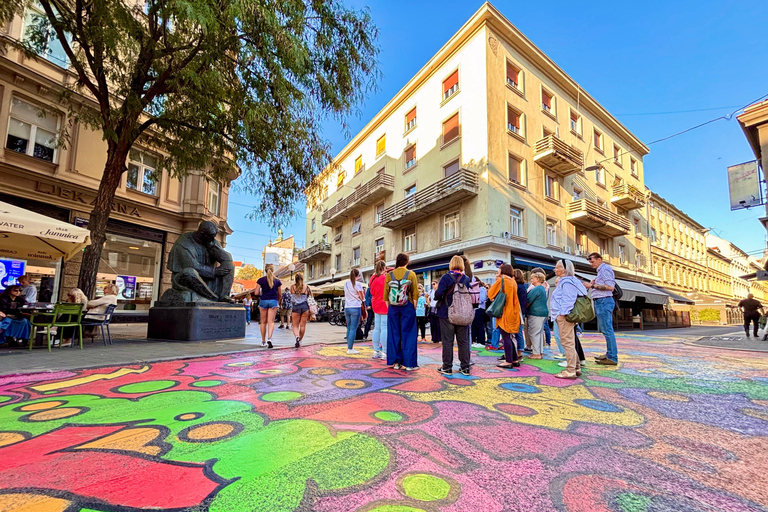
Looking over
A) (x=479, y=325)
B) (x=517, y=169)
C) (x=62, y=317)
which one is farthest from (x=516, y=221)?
(x=62, y=317)

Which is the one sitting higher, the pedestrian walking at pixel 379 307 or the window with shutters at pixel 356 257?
the window with shutters at pixel 356 257

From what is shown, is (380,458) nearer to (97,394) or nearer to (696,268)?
(97,394)

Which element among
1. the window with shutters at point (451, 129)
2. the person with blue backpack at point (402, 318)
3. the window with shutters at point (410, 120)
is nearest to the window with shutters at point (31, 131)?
the person with blue backpack at point (402, 318)

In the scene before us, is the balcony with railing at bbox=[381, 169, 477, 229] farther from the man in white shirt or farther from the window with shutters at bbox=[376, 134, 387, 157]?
the man in white shirt

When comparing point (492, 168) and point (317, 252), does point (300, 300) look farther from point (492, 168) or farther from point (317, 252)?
point (317, 252)

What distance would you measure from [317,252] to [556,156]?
68.6ft

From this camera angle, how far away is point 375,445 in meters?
2.35

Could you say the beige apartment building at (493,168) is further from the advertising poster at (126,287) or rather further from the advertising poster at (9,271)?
the advertising poster at (9,271)

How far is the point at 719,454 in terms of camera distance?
2.33m

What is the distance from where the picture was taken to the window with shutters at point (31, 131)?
36.1 ft

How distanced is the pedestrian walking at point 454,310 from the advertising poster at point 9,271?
560 inches

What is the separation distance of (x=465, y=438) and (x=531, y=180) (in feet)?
64.7

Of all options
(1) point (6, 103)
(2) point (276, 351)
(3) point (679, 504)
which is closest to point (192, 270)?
(2) point (276, 351)

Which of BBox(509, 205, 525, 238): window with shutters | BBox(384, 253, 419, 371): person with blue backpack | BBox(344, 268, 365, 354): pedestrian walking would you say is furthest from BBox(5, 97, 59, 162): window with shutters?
BBox(509, 205, 525, 238): window with shutters
